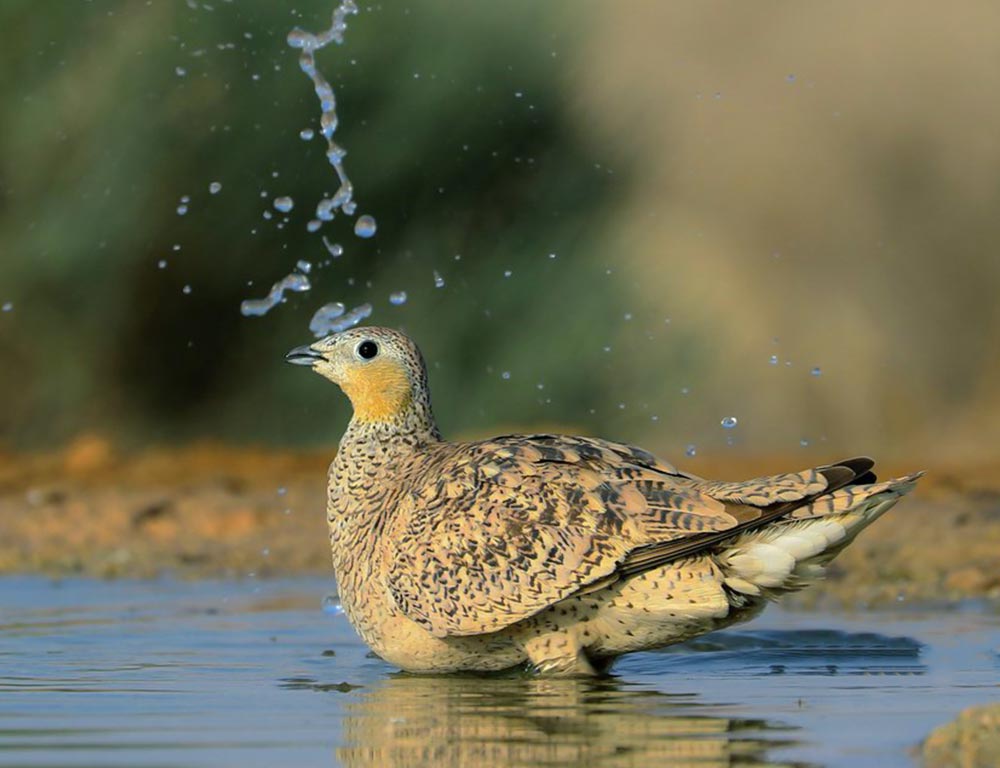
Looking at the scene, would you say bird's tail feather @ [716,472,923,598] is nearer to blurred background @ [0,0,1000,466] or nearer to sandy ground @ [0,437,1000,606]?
sandy ground @ [0,437,1000,606]

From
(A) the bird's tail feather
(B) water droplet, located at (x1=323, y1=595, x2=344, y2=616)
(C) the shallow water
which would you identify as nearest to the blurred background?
(B) water droplet, located at (x1=323, y1=595, x2=344, y2=616)

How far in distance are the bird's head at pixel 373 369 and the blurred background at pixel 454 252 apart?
6916 millimetres

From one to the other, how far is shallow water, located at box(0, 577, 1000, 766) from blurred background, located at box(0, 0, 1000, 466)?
600 centimetres

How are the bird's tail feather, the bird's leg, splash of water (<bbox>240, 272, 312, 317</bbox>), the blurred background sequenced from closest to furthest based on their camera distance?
the bird's tail feather → the bird's leg → splash of water (<bbox>240, 272, 312, 317</bbox>) → the blurred background

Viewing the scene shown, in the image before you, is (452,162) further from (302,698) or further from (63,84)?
(302,698)

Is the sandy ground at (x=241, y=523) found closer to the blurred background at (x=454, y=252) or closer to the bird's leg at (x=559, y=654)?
the blurred background at (x=454, y=252)

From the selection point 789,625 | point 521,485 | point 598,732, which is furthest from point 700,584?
point 789,625

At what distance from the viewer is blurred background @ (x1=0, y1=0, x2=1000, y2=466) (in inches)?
575

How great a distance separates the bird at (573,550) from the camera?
6426 millimetres

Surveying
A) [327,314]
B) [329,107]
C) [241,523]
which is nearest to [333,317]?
[327,314]

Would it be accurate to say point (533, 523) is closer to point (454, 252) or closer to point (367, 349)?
point (367, 349)

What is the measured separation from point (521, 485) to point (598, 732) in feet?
4.58

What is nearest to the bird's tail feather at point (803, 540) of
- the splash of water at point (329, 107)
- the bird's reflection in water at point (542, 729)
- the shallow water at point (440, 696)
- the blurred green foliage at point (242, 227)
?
the shallow water at point (440, 696)

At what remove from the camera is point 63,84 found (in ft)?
49.8
